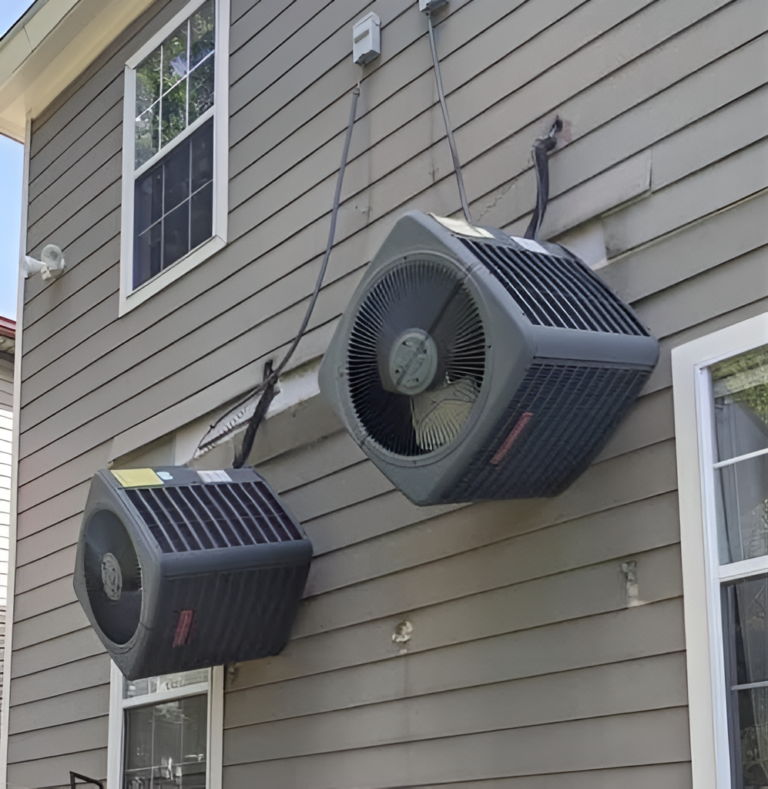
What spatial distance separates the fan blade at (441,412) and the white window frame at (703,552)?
22.5 inches

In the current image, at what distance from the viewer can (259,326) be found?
15.8 feet

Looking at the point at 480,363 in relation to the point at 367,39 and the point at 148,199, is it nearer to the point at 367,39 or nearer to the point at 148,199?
the point at 367,39

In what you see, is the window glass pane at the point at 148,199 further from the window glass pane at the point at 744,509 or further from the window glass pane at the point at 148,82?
the window glass pane at the point at 744,509

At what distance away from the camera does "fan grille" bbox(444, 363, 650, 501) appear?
9.41 feet

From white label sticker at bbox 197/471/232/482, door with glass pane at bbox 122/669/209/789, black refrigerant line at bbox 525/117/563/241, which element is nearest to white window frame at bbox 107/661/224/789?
door with glass pane at bbox 122/669/209/789

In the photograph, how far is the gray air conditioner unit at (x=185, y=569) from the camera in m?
3.91

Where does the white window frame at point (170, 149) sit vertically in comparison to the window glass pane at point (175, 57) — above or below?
below

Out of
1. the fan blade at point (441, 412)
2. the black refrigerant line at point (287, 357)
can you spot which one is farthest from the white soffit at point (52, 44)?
the fan blade at point (441, 412)

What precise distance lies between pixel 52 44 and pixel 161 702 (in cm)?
392

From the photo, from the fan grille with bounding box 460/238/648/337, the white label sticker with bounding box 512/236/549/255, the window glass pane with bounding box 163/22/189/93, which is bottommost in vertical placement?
the fan grille with bounding box 460/238/648/337

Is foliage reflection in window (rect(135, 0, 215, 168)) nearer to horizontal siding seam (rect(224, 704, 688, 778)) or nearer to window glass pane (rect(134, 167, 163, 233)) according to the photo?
window glass pane (rect(134, 167, 163, 233))

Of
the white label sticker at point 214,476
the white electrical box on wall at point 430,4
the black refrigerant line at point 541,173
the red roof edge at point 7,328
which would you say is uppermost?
the red roof edge at point 7,328

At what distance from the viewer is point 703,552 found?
2.86 meters

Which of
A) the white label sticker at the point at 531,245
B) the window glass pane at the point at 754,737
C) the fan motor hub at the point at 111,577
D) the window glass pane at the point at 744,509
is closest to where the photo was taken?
the window glass pane at the point at 754,737
